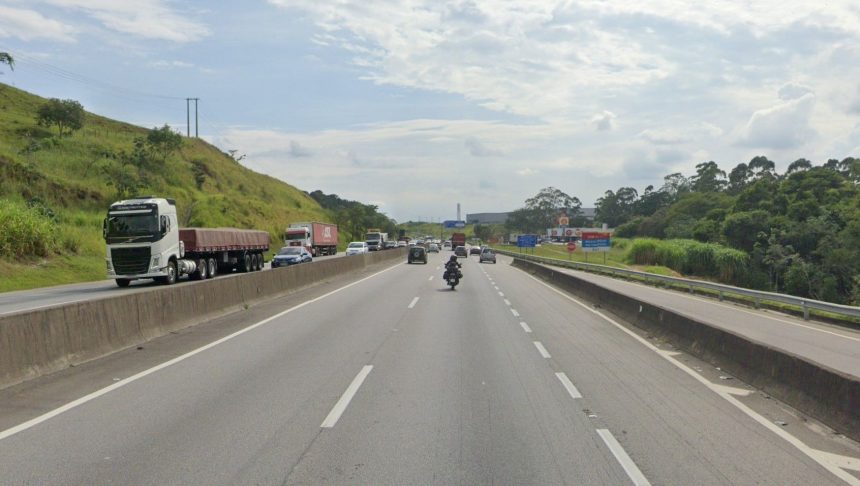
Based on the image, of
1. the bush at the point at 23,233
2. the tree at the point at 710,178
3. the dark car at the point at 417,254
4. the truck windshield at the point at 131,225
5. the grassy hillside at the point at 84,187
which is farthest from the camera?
the tree at the point at 710,178

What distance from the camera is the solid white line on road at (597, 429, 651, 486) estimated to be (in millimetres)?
5695

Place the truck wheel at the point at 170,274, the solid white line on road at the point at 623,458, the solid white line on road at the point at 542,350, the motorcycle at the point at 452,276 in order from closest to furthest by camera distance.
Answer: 1. the solid white line on road at the point at 623,458
2. the solid white line on road at the point at 542,350
3. the truck wheel at the point at 170,274
4. the motorcycle at the point at 452,276

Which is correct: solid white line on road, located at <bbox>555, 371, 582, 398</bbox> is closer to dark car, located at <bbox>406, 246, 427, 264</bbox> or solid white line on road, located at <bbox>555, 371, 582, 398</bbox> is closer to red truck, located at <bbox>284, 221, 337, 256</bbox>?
dark car, located at <bbox>406, 246, 427, 264</bbox>

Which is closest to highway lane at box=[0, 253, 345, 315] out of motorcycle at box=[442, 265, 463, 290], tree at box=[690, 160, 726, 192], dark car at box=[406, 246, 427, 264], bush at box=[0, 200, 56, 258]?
bush at box=[0, 200, 56, 258]

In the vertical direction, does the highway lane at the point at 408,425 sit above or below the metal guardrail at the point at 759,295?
above

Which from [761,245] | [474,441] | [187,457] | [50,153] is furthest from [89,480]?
[761,245]

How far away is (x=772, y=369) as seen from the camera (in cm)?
917

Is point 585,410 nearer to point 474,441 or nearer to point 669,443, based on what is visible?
point 669,443

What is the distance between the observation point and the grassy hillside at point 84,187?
115ft

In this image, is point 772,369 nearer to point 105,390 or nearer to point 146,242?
point 105,390

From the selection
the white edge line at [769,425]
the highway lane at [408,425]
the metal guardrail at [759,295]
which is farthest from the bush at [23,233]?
the metal guardrail at [759,295]

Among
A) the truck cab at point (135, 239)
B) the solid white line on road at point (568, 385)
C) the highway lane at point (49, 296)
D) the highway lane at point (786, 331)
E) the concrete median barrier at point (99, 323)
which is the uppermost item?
the truck cab at point (135, 239)

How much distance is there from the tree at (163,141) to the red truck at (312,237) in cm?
2265

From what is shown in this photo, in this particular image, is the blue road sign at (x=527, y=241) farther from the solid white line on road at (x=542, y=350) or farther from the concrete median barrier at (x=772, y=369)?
the solid white line on road at (x=542, y=350)
